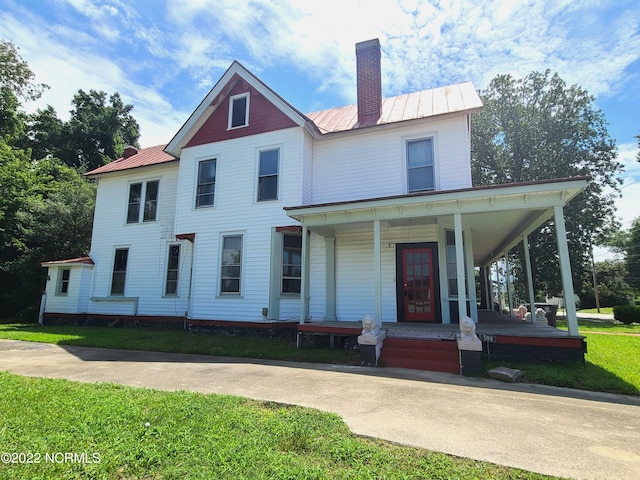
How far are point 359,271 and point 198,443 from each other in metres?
7.81

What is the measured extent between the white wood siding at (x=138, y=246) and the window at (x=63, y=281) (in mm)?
1448

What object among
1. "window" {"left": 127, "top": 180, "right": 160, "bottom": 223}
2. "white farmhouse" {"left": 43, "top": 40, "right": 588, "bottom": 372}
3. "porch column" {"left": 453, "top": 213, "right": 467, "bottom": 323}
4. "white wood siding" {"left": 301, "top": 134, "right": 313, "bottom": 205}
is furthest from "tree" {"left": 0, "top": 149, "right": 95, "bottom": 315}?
"porch column" {"left": 453, "top": 213, "right": 467, "bottom": 323}

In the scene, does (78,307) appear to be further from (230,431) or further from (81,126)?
(81,126)

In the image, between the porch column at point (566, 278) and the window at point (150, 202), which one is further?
the window at point (150, 202)

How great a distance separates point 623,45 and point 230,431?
56.0 feet

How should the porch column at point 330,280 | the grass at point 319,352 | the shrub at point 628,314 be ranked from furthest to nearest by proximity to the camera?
the shrub at point 628,314 < the porch column at point 330,280 < the grass at point 319,352

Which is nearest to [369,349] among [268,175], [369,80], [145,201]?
[268,175]

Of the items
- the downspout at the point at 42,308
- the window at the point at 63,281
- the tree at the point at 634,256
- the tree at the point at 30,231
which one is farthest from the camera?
the tree at the point at 634,256

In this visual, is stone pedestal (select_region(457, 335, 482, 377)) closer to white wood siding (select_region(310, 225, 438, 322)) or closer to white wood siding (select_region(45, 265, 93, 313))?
white wood siding (select_region(310, 225, 438, 322))

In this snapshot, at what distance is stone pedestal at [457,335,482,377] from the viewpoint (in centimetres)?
625

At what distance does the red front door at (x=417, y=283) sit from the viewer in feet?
32.2

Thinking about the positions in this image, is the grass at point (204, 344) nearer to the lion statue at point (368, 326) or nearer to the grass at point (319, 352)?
the grass at point (319, 352)

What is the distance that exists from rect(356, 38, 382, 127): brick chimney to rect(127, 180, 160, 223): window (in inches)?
357

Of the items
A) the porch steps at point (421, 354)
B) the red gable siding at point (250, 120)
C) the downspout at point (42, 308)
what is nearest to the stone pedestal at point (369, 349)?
the porch steps at point (421, 354)
